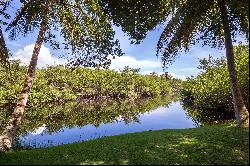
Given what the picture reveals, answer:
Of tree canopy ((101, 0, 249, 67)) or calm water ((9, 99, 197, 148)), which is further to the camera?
calm water ((9, 99, 197, 148))

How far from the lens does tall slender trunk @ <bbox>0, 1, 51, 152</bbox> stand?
65.9 feet

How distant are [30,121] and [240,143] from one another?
111ft

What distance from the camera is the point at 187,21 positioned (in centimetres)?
2120

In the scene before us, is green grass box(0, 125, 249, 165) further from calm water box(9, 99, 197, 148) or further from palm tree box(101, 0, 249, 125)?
calm water box(9, 99, 197, 148)

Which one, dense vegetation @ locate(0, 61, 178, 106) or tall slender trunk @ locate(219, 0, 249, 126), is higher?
dense vegetation @ locate(0, 61, 178, 106)

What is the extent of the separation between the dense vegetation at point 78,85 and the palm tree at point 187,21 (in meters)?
38.5

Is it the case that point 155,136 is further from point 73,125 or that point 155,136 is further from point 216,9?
point 73,125

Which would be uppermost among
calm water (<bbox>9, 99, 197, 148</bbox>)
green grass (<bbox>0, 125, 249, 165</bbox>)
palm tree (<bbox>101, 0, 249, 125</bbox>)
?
palm tree (<bbox>101, 0, 249, 125</bbox>)

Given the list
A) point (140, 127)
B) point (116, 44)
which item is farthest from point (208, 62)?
point (116, 44)

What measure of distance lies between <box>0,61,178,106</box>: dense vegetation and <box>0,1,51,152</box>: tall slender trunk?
37.6 meters

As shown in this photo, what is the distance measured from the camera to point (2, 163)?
15.4m

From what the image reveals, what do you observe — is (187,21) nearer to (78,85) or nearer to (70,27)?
(70,27)

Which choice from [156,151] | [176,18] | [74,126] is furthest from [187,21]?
[74,126]

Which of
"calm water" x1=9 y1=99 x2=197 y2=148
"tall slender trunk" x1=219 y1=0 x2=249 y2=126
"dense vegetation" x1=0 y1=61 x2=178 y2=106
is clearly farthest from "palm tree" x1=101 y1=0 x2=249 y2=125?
"dense vegetation" x1=0 y1=61 x2=178 y2=106
